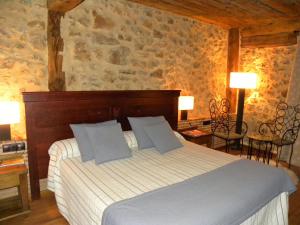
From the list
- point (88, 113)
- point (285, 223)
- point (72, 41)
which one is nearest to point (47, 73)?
point (72, 41)

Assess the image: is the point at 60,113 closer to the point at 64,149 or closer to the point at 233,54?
the point at 64,149

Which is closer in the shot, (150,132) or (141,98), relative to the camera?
(150,132)

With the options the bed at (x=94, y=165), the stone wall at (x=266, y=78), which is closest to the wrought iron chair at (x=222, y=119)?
the stone wall at (x=266, y=78)

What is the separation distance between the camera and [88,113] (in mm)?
3037

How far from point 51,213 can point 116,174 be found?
969 millimetres

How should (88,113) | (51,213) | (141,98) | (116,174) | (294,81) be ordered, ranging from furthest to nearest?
1. (294,81)
2. (141,98)
3. (88,113)
4. (51,213)
5. (116,174)

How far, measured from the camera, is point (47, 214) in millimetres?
2484

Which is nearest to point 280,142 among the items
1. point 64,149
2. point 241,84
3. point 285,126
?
point 285,126

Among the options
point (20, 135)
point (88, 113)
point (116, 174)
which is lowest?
point (116, 174)

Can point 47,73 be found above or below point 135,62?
below

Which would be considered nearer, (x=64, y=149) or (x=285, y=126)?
(x=64, y=149)

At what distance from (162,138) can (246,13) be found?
2.56m

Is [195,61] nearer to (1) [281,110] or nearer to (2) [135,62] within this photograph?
(2) [135,62]

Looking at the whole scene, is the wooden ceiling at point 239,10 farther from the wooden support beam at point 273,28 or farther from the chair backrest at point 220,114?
the chair backrest at point 220,114
